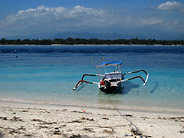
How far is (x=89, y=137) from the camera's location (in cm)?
628

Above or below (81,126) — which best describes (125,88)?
below

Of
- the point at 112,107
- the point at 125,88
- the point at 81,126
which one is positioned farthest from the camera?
the point at 125,88

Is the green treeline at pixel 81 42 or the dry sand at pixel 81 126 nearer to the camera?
the dry sand at pixel 81 126

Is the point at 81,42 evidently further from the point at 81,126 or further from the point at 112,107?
the point at 81,126

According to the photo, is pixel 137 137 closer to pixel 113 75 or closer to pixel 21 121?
pixel 21 121

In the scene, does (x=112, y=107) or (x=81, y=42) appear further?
(x=81, y=42)

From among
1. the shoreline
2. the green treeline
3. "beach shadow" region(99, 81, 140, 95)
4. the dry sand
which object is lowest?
the shoreline

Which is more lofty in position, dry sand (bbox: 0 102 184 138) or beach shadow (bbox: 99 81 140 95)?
dry sand (bbox: 0 102 184 138)

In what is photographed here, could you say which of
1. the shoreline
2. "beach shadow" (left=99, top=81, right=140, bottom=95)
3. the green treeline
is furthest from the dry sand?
the green treeline

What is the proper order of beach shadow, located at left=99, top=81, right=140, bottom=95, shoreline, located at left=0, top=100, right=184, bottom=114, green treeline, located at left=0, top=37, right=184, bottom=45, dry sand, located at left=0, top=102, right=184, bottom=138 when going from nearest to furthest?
dry sand, located at left=0, top=102, right=184, bottom=138, shoreline, located at left=0, top=100, right=184, bottom=114, beach shadow, located at left=99, top=81, right=140, bottom=95, green treeline, located at left=0, top=37, right=184, bottom=45

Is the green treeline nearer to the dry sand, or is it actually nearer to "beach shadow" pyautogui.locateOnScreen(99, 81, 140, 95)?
"beach shadow" pyautogui.locateOnScreen(99, 81, 140, 95)

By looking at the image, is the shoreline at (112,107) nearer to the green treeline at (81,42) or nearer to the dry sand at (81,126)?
the dry sand at (81,126)

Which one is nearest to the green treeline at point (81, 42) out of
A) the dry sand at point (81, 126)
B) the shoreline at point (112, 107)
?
the shoreline at point (112, 107)

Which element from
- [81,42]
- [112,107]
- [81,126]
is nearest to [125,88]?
[112,107]
